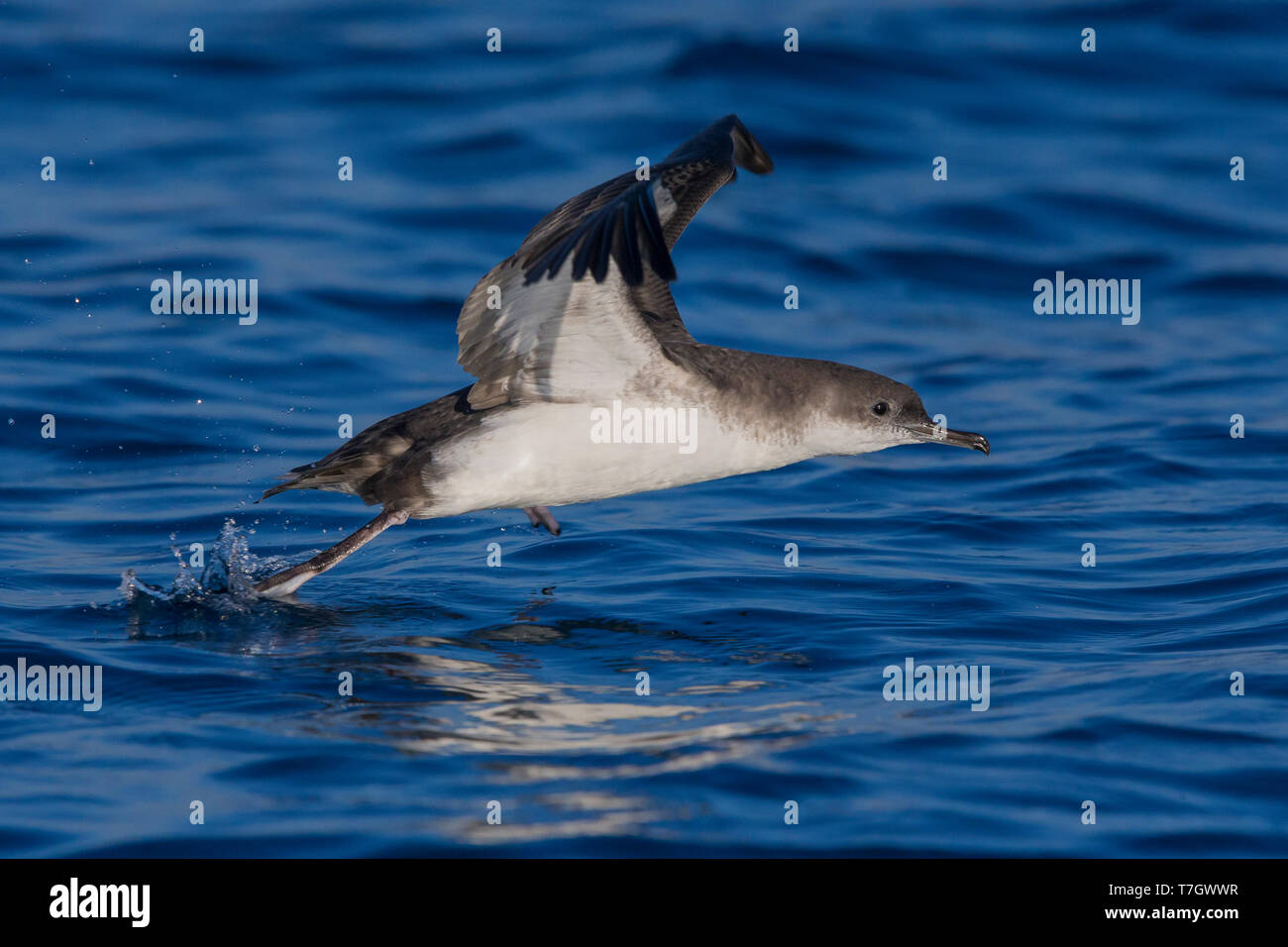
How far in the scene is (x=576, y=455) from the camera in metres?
7.48

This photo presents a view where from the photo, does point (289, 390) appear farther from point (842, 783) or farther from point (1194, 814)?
point (1194, 814)

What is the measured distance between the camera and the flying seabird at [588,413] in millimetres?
7176

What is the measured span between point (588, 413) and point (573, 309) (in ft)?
2.04

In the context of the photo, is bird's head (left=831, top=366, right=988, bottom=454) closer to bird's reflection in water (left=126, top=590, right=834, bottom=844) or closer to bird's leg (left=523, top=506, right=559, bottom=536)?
bird's reflection in water (left=126, top=590, right=834, bottom=844)

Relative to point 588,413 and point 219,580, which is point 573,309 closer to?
point 588,413

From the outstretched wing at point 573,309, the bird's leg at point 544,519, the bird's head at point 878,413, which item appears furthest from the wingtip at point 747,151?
the bird's leg at point 544,519

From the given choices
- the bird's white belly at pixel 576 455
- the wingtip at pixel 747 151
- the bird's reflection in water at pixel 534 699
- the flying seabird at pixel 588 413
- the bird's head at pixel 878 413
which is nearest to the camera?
the bird's reflection in water at pixel 534 699

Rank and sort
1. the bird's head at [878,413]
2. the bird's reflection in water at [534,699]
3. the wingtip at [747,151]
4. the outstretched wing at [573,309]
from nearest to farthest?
1. the bird's reflection in water at [534,699]
2. the outstretched wing at [573,309]
3. the bird's head at [878,413]
4. the wingtip at [747,151]

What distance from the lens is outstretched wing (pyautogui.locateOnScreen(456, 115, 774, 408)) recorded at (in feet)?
20.5

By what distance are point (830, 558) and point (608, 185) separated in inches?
117

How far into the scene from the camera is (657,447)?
7469 millimetres

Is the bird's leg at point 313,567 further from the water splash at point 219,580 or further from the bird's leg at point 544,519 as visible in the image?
the bird's leg at point 544,519

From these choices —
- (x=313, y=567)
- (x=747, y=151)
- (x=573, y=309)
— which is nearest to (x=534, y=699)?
(x=573, y=309)

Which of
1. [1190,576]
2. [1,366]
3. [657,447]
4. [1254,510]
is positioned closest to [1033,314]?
[1254,510]
